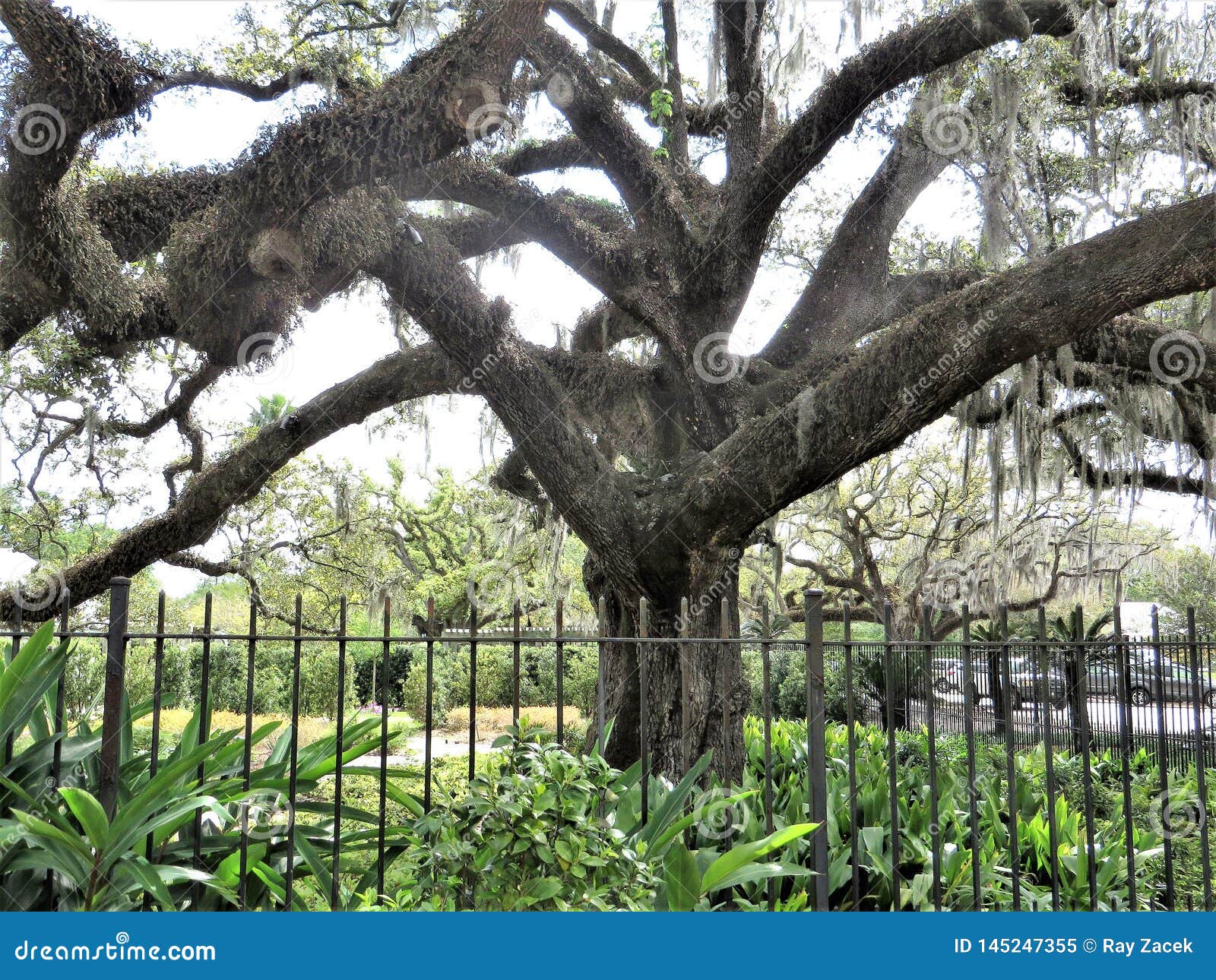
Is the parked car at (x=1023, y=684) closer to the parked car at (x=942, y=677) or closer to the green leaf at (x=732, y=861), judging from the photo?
the parked car at (x=942, y=677)

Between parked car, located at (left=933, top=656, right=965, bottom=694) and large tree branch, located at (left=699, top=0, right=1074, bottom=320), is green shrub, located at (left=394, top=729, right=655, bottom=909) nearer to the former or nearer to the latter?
large tree branch, located at (left=699, top=0, right=1074, bottom=320)

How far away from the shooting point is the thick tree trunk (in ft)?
20.1

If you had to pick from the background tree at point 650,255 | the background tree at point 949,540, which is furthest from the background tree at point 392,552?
the background tree at point 949,540

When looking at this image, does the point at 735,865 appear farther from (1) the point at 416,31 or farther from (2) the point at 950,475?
(2) the point at 950,475

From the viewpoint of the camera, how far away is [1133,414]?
871cm

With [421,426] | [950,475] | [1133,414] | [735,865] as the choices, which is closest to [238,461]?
[421,426]

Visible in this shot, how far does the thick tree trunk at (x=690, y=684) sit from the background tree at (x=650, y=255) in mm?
34

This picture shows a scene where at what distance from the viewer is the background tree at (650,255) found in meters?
5.38

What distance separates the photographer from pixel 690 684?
6.02 metres

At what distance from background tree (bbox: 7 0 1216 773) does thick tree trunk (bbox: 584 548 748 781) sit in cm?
3

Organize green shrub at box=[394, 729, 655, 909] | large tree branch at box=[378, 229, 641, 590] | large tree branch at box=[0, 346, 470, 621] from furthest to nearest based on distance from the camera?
large tree branch at box=[0, 346, 470, 621] → large tree branch at box=[378, 229, 641, 590] → green shrub at box=[394, 729, 655, 909]

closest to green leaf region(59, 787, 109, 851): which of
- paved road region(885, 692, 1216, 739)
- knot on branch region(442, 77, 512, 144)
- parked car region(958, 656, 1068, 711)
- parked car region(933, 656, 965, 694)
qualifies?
knot on branch region(442, 77, 512, 144)

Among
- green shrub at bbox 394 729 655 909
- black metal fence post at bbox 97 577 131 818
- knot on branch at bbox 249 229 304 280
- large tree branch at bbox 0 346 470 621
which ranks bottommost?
green shrub at bbox 394 729 655 909

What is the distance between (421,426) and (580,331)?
2710mm
